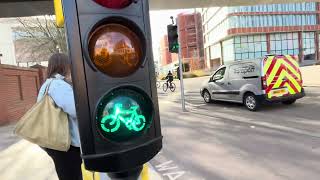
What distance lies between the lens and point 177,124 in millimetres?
9898

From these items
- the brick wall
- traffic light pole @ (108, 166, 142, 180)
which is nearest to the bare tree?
the brick wall

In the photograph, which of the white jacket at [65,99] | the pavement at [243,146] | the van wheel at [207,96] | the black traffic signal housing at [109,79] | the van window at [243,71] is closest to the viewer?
the black traffic signal housing at [109,79]

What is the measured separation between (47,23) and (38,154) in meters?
22.3

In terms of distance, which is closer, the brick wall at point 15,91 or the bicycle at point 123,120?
the bicycle at point 123,120

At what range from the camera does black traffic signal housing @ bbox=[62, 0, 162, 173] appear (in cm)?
112

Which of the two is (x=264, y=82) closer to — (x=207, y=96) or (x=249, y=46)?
(x=207, y=96)

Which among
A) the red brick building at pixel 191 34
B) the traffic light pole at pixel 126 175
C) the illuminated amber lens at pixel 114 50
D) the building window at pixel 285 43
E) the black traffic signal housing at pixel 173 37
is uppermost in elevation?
the red brick building at pixel 191 34

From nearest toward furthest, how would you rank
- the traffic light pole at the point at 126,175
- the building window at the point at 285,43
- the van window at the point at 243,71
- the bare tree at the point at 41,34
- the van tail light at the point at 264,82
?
1. the traffic light pole at the point at 126,175
2. the van tail light at the point at 264,82
3. the van window at the point at 243,71
4. the bare tree at the point at 41,34
5. the building window at the point at 285,43

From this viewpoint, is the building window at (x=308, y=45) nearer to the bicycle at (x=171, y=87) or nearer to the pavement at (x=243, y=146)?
the bicycle at (x=171, y=87)

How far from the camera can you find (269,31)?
6781cm

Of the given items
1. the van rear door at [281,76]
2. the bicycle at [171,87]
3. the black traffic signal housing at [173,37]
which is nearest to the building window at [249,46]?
the bicycle at [171,87]

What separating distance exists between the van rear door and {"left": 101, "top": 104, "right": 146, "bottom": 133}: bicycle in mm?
10421

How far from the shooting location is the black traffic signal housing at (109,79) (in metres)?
1.12

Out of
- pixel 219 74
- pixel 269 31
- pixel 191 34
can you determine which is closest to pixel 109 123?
pixel 219 74
